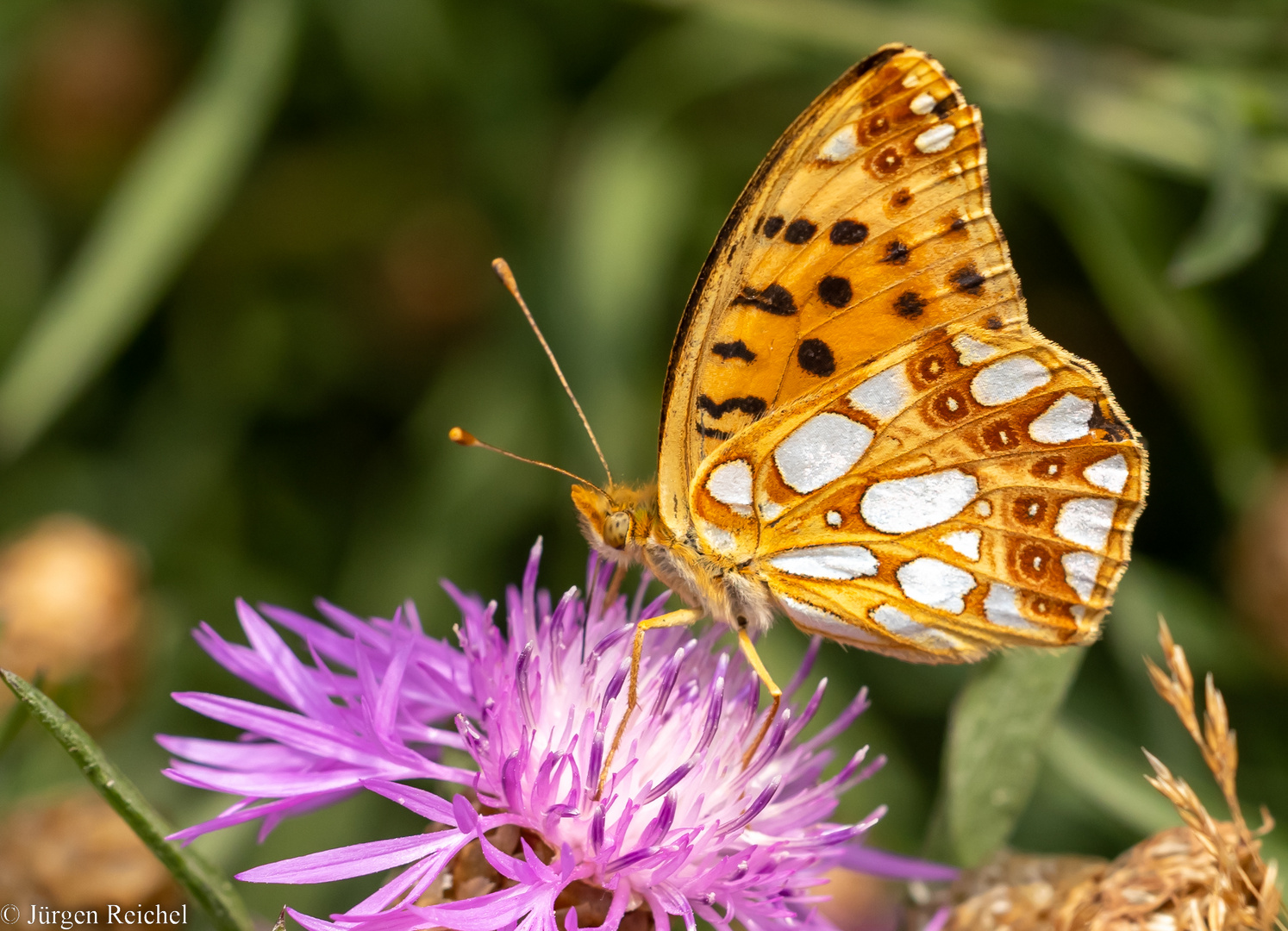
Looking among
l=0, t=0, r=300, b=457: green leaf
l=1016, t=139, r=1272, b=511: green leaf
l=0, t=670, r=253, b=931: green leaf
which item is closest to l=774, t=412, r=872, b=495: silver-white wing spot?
l=0, t=670, r=253, b=931: green leaf

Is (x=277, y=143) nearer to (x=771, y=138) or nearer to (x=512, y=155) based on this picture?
(x=512, y=155)

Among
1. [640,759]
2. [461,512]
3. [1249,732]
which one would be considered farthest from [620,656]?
[1249,732]

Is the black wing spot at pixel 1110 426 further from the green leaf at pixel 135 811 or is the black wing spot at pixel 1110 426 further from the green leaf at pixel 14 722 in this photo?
the green leaf at pixel 14 722

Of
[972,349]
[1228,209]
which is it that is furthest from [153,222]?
[1228,209]

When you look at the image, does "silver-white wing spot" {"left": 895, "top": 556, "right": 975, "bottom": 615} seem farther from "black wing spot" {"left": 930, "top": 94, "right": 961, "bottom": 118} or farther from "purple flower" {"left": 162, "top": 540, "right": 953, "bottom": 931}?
"black wing spot" {"left": 930, "top": 94, "right": 961, "bottom": 118}

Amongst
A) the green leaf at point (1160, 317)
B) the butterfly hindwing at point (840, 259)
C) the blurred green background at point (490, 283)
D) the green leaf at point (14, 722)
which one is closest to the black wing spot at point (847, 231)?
the butterfly hindwing at point (840, 259)

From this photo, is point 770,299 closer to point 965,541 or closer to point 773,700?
point 965,541
